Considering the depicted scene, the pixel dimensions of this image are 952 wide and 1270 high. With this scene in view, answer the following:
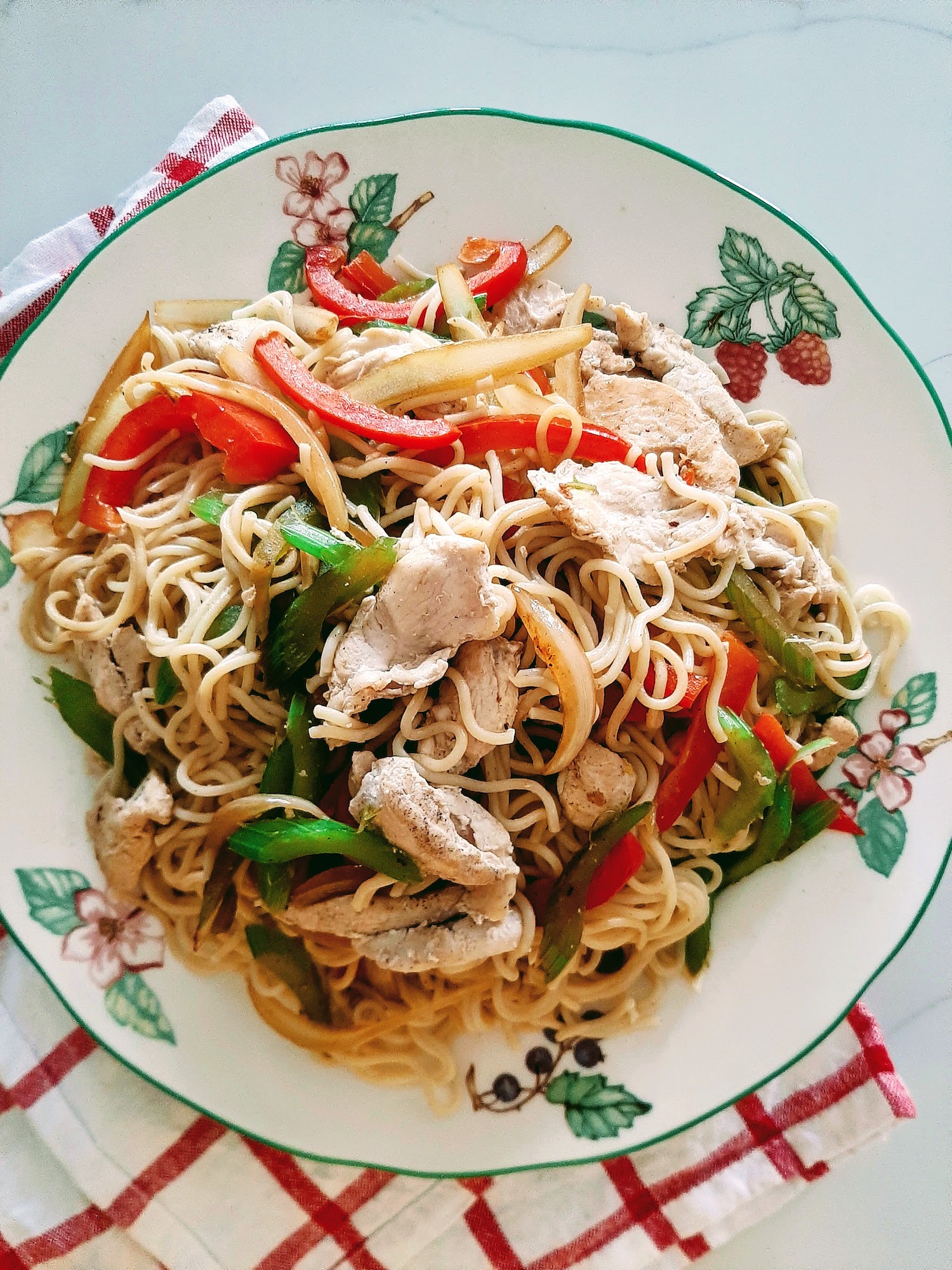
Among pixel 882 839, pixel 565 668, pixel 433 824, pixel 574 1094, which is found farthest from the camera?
pixel 882 839

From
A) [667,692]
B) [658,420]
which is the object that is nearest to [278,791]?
[667,692]

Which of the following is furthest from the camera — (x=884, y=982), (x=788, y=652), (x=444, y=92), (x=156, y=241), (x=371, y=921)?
(x=444, y=92)

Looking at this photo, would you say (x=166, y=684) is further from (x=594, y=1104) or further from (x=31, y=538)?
(x=594, y=1104)

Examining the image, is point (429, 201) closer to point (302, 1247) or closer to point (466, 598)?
point (466, 598)

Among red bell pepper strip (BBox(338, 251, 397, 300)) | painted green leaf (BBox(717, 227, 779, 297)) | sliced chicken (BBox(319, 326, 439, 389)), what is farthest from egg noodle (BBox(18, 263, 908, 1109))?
painted green leaf (BBox(717, 227, 779, 297))

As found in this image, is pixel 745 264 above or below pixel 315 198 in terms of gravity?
below

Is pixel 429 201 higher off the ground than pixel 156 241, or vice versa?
→ pixel 156 241

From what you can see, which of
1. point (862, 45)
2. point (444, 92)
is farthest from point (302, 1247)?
point (862, 45)
